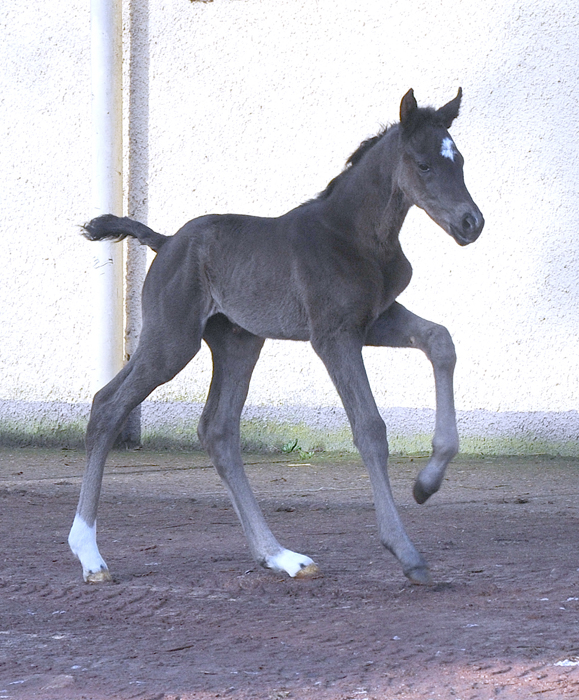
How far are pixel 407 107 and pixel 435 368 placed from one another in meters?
1.00

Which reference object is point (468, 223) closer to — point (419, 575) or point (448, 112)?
point (448, 112)

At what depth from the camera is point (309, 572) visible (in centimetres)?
413

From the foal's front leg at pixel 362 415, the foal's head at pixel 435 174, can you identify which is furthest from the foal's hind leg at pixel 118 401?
the foal's head at pixel 435 174

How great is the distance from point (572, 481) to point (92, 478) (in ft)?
11.5

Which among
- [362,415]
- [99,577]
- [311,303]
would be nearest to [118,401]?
[99,577]

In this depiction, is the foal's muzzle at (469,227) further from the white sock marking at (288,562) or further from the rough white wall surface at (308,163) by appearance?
the rough white wall surface at (308,163)

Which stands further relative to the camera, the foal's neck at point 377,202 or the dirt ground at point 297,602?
the foal's neck at point 377,202

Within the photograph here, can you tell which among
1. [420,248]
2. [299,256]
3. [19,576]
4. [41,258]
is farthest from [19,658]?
[41,258]

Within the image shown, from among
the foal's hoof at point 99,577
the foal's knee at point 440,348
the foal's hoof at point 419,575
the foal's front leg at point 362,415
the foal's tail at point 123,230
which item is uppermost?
the foal's tail at point 123,230

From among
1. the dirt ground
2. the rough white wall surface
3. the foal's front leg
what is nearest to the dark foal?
the foal's front leg

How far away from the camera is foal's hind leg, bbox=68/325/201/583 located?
13.9 feet

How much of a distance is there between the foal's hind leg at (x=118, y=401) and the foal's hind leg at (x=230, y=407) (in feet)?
0.84

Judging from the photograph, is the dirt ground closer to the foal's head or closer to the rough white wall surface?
the rough white wall surface

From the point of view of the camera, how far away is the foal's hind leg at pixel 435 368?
3824 millimetres
